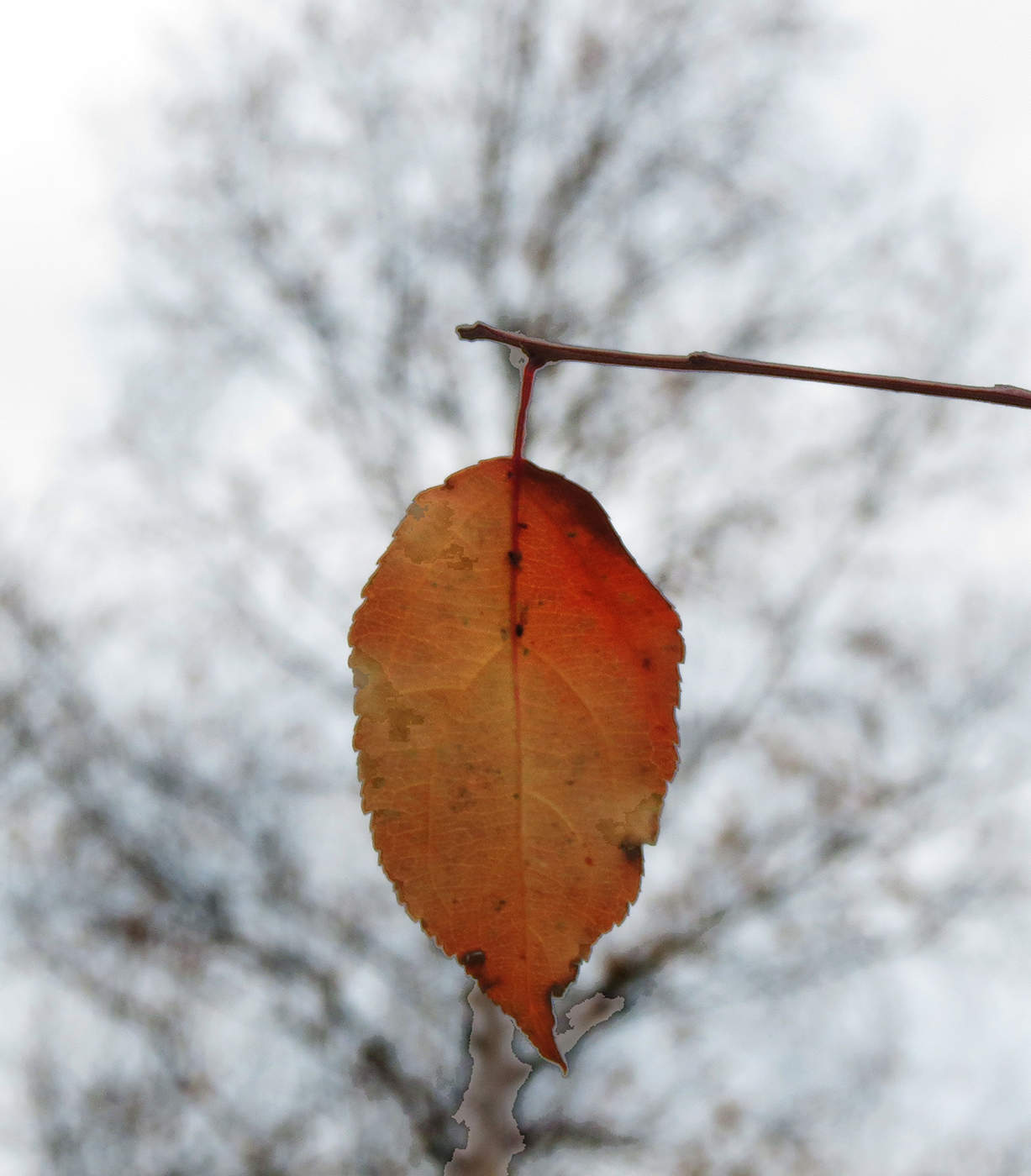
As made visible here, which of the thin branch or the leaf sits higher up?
the thin branch

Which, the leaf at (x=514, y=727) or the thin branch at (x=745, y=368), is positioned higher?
the thin branch at (x=745, y=368)

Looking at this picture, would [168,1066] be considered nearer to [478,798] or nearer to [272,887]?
[272,887]

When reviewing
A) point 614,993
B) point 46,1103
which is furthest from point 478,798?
point 46,1103

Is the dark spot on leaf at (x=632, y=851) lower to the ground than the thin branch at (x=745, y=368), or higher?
lower

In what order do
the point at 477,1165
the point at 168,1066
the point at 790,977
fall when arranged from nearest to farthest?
the point at 477,1165
the point at 168,1066
the point at 790,977

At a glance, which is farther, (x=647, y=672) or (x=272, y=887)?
(x=272, y=887)
